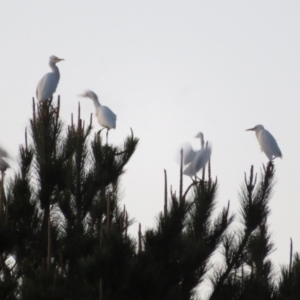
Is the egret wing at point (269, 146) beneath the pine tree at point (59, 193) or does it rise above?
above

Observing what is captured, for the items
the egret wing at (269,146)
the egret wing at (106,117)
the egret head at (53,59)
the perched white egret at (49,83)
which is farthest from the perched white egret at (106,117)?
the egret wing at (269,146)

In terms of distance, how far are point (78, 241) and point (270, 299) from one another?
6.78 ft

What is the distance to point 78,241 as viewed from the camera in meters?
11.2

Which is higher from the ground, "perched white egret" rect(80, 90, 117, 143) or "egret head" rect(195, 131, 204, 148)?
"egret head" rect(195, 131, 204, 148)

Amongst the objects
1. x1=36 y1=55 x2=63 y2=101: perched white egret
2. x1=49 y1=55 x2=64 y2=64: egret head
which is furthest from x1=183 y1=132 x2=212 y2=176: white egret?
x1=49 y1=55 x2=64 y2=64: egret head

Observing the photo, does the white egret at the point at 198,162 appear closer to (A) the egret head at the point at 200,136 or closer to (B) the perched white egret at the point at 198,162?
(B) the perched white egret at the point at 198,162

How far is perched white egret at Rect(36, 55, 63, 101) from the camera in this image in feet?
45.6

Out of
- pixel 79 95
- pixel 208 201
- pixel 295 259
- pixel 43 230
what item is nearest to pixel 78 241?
pixel 43 230

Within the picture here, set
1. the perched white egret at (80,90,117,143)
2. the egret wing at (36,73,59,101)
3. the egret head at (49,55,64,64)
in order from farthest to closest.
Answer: the egret head at (49,55,64,64)
the perched white egret at (80,90,117,143)
the egret wing at (36,73,59,101)

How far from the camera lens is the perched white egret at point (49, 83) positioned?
13.9m

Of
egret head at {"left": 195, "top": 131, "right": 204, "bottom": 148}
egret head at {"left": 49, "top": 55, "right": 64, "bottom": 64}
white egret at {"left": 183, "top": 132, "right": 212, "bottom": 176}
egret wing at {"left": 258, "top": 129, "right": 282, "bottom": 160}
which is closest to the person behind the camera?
white egret at {"left": 183, "top": 132, "right": 212, "bottom": 176}

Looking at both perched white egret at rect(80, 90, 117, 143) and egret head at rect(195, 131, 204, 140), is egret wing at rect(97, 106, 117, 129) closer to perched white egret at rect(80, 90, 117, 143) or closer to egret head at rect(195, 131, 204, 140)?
perched white egret at rect(80, 90, 117, 143)

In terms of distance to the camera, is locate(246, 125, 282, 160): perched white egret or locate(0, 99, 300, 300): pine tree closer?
locate(0, 99, 300, 300): pine tree

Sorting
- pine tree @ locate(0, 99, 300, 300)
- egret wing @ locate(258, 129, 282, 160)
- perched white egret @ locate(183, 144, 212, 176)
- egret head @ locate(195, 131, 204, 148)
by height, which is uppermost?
egret head @ locate(195, 131, 204, 148)
